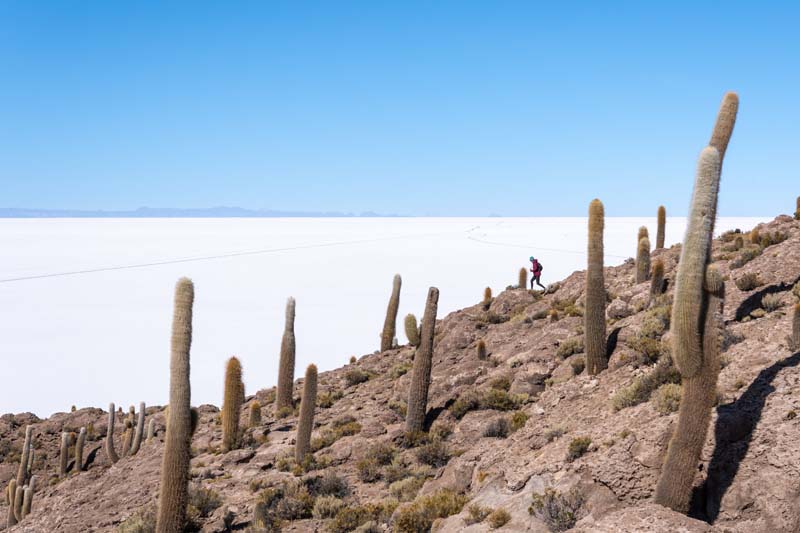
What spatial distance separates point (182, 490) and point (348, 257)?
233 feet

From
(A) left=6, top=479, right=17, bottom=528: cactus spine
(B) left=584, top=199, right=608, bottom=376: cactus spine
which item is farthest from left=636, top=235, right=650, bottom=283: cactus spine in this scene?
(A) left=6, top=479, right=17, bottom=528: cactus spine

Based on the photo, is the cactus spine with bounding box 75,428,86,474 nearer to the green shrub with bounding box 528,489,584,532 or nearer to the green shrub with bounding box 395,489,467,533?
the green shrub with bounding box 395,489,467,533

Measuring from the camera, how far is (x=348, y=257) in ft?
271

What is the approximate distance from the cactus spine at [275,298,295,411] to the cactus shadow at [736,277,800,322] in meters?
12.6

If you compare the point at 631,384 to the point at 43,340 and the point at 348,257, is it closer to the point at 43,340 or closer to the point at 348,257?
the point at 43,340

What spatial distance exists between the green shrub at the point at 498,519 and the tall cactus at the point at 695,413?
2.15 meters

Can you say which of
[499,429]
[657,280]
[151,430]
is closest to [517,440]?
[499,429]

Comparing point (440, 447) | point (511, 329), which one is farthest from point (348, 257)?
point (440, 447)

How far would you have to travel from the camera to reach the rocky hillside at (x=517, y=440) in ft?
27.2

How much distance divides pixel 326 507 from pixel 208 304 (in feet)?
125

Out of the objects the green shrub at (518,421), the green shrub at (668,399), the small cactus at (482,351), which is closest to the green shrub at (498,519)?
the green shrub at (668,399)

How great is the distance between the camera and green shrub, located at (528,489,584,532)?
820 centimetres

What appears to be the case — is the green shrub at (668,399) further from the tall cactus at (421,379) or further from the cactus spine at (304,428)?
the cactus spine at (304,428)

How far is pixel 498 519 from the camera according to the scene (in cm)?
890
